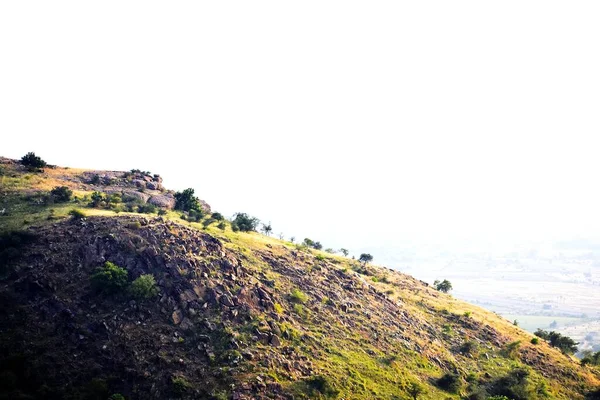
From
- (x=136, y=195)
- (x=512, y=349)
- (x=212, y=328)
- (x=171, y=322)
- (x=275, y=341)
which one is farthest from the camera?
(x=136, y=195)

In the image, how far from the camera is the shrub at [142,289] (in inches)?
2286

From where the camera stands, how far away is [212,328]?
2229 inches

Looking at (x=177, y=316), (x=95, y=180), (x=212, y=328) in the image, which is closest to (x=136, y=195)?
(x=95, y=180)

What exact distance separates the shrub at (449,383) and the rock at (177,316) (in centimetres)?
3674

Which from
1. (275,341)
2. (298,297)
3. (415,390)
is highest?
(298,297)

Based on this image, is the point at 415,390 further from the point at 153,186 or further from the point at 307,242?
the point at 153,186

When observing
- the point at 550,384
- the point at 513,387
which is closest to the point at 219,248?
the point at 513,387

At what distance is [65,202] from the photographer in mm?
81938

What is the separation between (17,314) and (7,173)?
50042 millimetres

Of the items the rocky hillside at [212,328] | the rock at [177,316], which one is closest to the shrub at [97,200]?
the rocky hillside at [212,328]

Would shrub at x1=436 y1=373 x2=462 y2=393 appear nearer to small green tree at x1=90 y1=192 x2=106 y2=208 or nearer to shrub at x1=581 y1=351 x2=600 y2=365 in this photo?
shrub at x1=581 y1=351 x2=600 y2=365

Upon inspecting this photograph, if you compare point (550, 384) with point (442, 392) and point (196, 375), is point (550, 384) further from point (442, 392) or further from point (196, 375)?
point (196, 375)

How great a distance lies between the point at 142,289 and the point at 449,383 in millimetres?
43689

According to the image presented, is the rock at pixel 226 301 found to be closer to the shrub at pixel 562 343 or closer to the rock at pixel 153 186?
the rock at pixel 153 186
